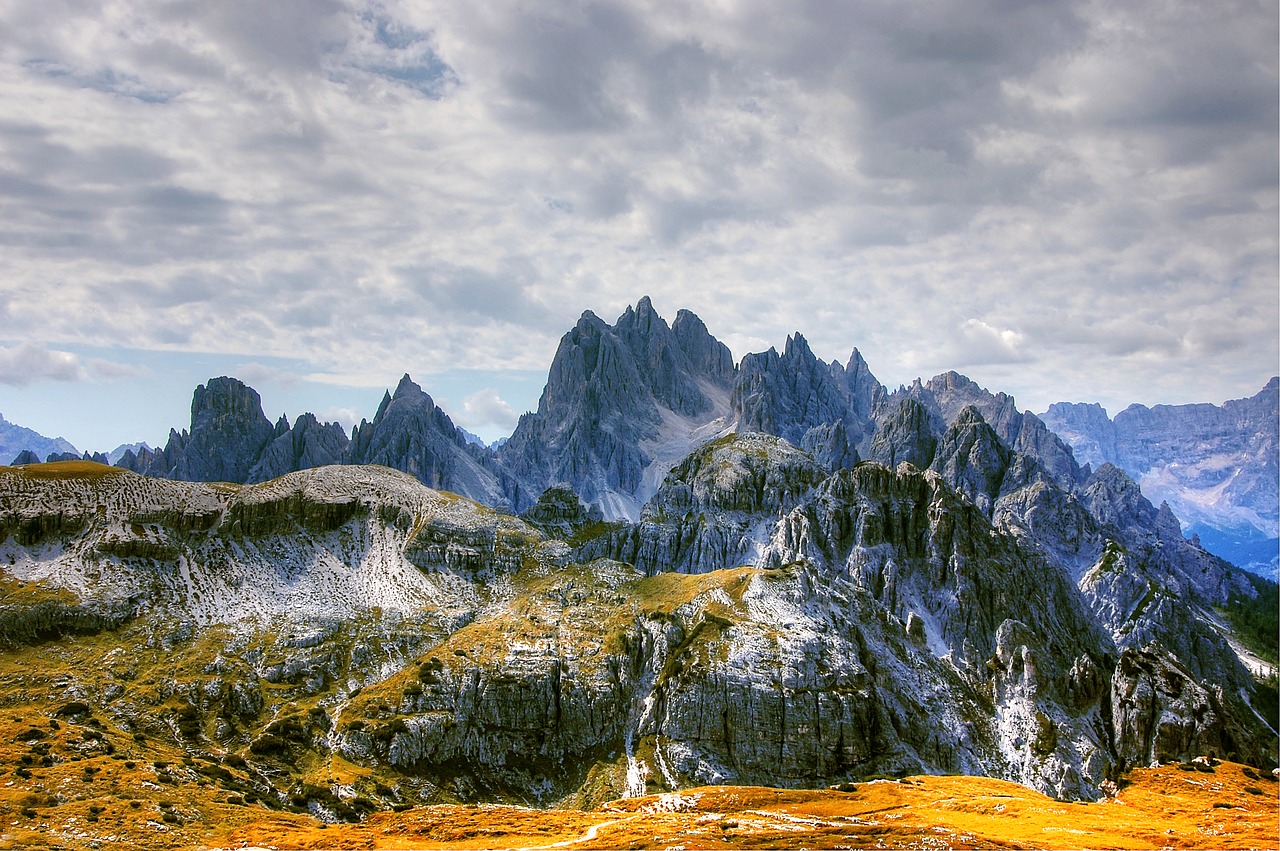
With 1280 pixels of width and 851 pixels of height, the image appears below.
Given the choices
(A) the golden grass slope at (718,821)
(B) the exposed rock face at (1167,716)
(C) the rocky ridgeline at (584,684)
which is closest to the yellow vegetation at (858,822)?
(A) the golden grass slope at (718,821)

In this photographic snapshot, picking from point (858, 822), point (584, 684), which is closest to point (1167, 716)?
point (858, 822)

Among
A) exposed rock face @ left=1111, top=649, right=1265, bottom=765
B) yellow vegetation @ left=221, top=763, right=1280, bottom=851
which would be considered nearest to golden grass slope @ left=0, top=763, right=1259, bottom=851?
yellow vegetation @ left=221, top=763, right=1280, bottom=851

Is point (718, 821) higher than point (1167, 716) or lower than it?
lower

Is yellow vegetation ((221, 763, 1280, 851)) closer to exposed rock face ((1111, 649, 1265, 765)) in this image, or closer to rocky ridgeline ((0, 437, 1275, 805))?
exposed rock face ((1111, 649, 1265, 765))

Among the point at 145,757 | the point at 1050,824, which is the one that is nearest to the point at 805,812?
the point at 1050,824

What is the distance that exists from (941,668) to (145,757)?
159616 millimetres

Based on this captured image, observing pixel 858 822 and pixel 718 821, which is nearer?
pixel 858 822

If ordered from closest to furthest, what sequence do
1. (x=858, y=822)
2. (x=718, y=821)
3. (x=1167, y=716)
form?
(x=858, y=822)
(x=718, y=821)
(x=1167, y=716)

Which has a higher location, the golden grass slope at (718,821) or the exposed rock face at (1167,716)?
the exposed rock face at (1167,716)

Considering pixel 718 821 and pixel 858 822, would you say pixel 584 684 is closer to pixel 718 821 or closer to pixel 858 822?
pixel 718 821

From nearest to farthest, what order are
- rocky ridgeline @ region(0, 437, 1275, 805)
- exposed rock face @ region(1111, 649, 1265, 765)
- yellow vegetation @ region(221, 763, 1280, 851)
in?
1. yellow vegetation @ region(221, 763, 1280, 851)
2. exposed rock face @ region(1111, 649, 1265, 765)
3. rocky ridgeline @ region(0, 437, 1275, 805)

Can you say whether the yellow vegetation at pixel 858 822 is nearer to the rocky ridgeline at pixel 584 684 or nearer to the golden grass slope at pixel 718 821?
the golden grass slope at pixel 718 821

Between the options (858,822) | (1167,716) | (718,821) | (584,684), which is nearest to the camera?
(858,822)

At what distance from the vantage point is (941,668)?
187m
